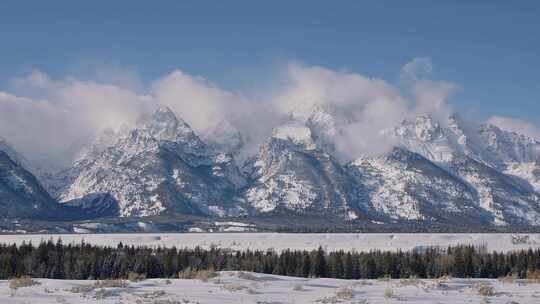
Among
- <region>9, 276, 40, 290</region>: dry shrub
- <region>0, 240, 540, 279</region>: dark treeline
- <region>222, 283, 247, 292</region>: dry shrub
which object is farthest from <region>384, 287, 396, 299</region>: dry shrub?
<region>0, 240, 540, 279</region>: dark treeline

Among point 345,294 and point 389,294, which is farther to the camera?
point 389,294

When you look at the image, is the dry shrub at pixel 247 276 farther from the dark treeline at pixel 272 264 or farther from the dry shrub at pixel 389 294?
the dark treeline at pixel 272 264

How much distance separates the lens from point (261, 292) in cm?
4041

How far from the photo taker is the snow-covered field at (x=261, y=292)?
36344mm

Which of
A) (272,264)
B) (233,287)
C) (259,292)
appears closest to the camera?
(259,292)

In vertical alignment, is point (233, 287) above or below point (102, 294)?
above

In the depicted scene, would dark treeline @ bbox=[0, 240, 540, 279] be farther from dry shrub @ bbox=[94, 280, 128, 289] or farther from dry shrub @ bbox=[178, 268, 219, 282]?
dry shrub @ bbox=[94, 280, 128, 289]

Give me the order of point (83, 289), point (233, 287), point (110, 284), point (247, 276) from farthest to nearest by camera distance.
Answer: point (247, 276) < point (110, 284) < point (233, 287) < point (83, 289)

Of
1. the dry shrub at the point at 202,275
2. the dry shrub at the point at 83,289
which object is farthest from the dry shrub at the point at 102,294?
the dry shrub at the point at 202,275

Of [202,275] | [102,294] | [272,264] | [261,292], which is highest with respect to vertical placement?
[202,275]

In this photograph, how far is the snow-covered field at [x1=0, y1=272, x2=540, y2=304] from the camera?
36344 millimetres

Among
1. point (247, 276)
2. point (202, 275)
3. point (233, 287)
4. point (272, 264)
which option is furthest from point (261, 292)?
point (272, 264)

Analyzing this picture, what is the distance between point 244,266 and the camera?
131 m

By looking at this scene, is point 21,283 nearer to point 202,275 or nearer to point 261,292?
point 202,275
